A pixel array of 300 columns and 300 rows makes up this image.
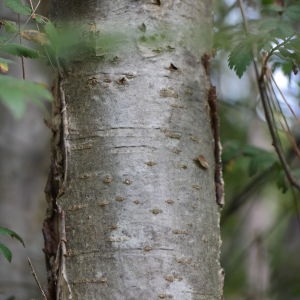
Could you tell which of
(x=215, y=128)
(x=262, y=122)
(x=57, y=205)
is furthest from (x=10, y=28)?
(x=262, y=122)

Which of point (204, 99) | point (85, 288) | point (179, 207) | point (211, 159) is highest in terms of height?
point (204, 99)

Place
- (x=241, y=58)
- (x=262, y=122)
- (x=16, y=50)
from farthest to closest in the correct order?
(x=262, y=122) < (x=241, y=58) < (x=16, y=50)

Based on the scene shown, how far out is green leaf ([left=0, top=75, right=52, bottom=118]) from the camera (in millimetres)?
1013

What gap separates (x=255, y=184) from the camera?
3525mm

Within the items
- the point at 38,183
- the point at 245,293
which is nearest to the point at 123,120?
the point at 38,183

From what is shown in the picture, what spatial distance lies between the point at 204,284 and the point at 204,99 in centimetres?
48

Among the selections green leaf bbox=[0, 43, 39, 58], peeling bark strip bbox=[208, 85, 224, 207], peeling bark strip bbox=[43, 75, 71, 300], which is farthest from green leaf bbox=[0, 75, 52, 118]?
peeling bark strip bbox=[208, 85, 224, 207]

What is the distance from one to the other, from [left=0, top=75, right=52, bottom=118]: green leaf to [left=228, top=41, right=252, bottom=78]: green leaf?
0.81 m

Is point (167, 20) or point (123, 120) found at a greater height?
point (167, 20)

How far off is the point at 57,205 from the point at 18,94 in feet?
2.06

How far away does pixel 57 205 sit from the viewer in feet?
5.38

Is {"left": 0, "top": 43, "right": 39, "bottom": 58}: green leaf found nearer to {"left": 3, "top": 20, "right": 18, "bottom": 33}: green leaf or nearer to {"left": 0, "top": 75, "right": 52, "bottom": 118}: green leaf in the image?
{"left": 3, "top": 20, "right": 18, "bottom": 33}: green leaf

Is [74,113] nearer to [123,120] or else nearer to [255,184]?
[123,120]

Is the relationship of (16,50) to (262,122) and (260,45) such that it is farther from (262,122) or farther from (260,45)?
(262,122)
